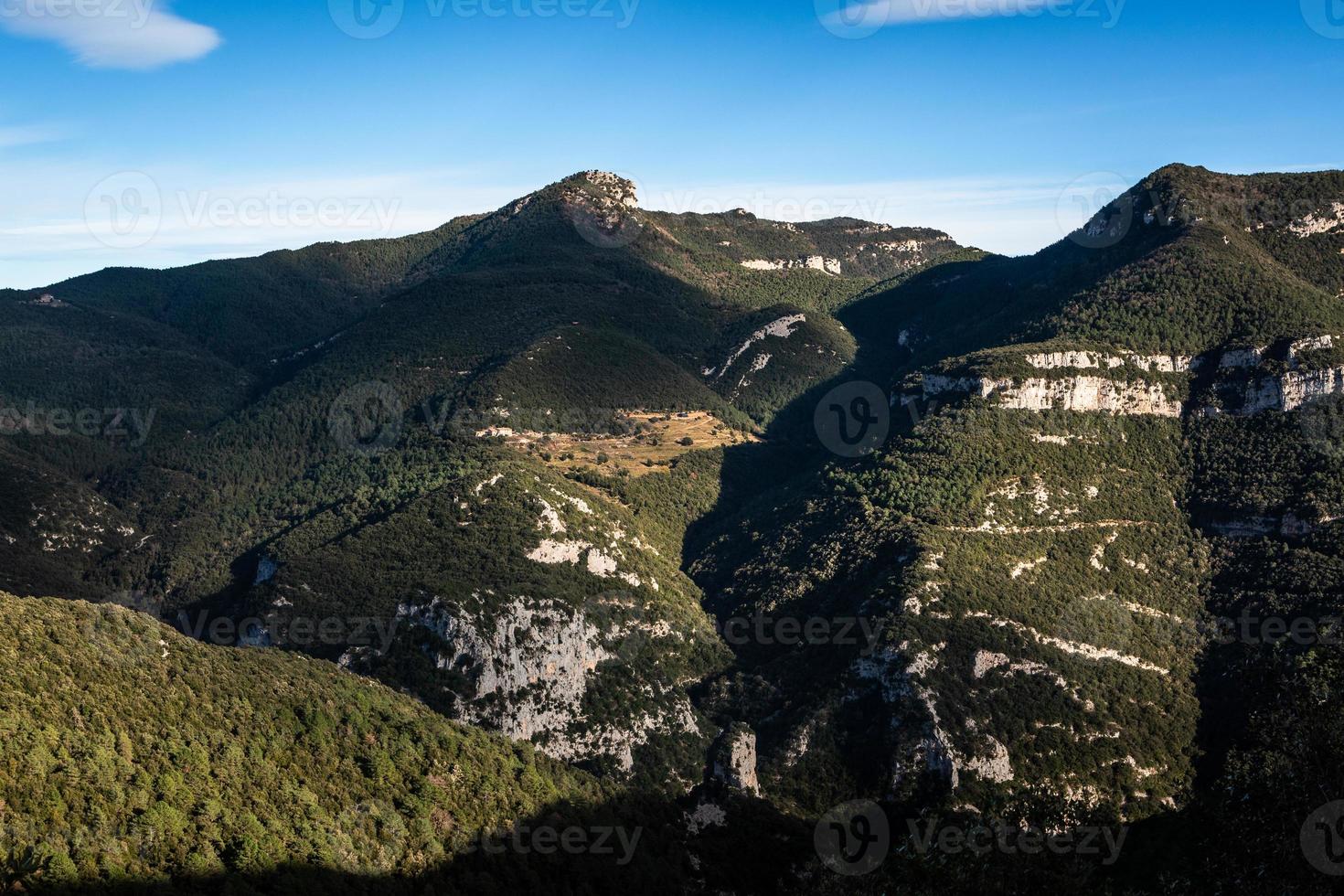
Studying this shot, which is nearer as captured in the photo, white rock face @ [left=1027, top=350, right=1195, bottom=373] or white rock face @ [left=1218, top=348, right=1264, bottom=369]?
white rock face @ [left=1218, top=348, right=1264, bottom=369]

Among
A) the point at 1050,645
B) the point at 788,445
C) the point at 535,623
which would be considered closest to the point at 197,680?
the point at 535,623

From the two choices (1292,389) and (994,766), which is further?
(1292,389)

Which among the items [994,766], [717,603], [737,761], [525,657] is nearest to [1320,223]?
[717,603]

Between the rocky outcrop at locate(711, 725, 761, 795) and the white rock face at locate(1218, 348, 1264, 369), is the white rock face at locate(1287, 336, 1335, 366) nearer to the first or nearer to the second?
the white rock face at locate(1218, 348, 1264, 369)

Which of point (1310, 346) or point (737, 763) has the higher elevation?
point (1310, 346)

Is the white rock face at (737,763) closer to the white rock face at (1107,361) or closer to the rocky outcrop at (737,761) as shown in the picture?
the rocky outcrop at (737,761)

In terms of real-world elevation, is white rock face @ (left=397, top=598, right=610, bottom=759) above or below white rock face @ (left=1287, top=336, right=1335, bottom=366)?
below

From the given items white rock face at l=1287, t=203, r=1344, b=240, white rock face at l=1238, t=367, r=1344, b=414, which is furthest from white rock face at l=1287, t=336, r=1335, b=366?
white rock face at l=1287, t=203, r=1344, b=240

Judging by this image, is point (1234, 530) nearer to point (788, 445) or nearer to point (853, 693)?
point (853, 693)

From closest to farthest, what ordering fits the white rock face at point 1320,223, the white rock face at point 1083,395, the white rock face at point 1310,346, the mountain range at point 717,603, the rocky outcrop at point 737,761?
the mountain range at point 717,603 < the rocky outcrop at point 737,761 < the white rock face at point 1310,346 < the white rock face at point 1083,395 < the white rock face at point 1320,223

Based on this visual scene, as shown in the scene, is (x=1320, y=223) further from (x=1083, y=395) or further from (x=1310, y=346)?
(x=1083, y=395)

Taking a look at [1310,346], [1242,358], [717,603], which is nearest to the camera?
[717,603]

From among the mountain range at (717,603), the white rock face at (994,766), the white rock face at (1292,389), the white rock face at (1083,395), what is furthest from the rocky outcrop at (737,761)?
the white rock face at (1292,389)
